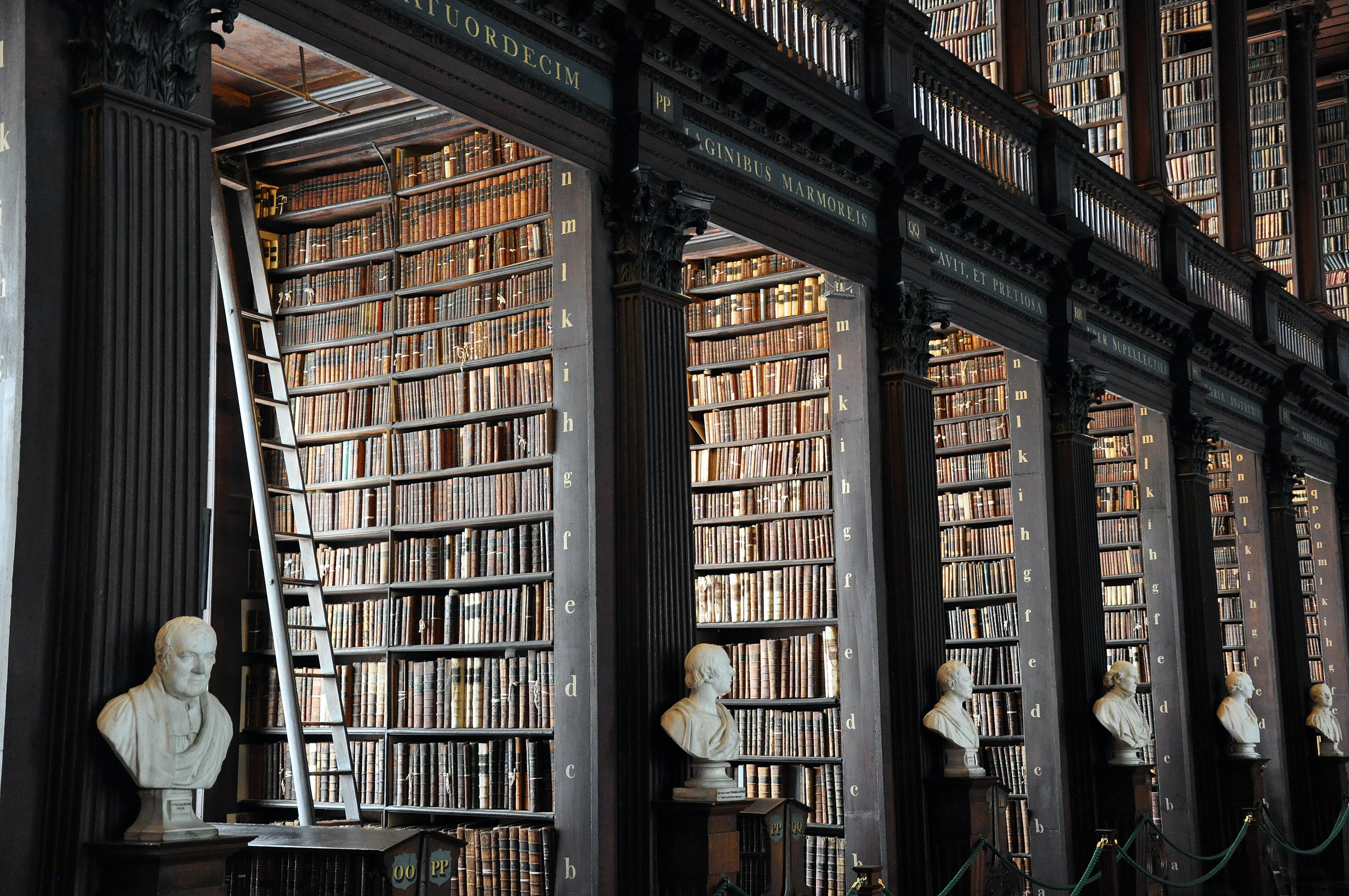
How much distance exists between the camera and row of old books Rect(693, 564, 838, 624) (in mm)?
7605

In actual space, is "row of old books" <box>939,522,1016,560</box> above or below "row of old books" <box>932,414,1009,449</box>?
below

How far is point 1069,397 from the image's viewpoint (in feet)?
29.9

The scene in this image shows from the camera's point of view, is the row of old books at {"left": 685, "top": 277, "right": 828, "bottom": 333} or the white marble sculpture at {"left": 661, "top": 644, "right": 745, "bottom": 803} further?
the row of old books at {"left": 685, "top": 277, "right": 828, "bottom": 333}

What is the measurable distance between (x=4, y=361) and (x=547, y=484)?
2.93 meters

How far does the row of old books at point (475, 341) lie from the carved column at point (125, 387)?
96.9 inches

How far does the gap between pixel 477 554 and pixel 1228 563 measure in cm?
826

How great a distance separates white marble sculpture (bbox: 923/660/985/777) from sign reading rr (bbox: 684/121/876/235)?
228cm

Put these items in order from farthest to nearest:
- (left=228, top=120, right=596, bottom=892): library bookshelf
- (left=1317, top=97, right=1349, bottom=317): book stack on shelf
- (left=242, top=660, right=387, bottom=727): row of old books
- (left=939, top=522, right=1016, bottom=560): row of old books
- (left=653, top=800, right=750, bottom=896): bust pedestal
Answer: (left=1317, top=97, right=1349, bottom=317): book stack on shelf → (left=939, top=522, right=1016, bottom=560): row of old books → (left=242, top=660, right=387, bottom=727): row of old books → (left=228, top=120, right=596, bottom=892): library bookshelf → (left=653, top=800, right=750, bottom=896): bust pedestal

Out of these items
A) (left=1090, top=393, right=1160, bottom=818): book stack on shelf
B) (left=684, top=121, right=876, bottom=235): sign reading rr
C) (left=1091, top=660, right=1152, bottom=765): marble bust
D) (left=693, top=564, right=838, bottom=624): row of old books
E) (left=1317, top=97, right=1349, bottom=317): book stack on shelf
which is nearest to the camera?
(left=684, top=121, right=876, bottom=235): sign reading rr

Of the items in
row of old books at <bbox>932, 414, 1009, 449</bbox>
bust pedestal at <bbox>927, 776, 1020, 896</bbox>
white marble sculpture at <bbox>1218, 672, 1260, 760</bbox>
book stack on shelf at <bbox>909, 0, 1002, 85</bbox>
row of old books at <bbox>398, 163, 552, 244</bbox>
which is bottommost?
bust pedestal at <bbox>927, 776, 1020, 896</bbox>

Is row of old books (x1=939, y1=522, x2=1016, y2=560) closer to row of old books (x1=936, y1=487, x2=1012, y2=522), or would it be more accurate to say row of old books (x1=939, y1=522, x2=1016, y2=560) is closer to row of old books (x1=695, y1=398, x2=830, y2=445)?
row of old books (x1=936, y1=487, x2=1012, y2=522)

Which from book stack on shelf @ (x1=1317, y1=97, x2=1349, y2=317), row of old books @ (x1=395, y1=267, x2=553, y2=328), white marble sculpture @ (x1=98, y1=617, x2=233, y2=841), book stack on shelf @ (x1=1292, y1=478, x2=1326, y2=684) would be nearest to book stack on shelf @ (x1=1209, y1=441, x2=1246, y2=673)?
book stack on shelf @ (x1=1292, y1=478, x2=1326, y2=684)

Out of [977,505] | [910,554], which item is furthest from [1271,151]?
[910,554]

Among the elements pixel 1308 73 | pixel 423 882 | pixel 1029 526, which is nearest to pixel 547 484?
pixel 423 882
